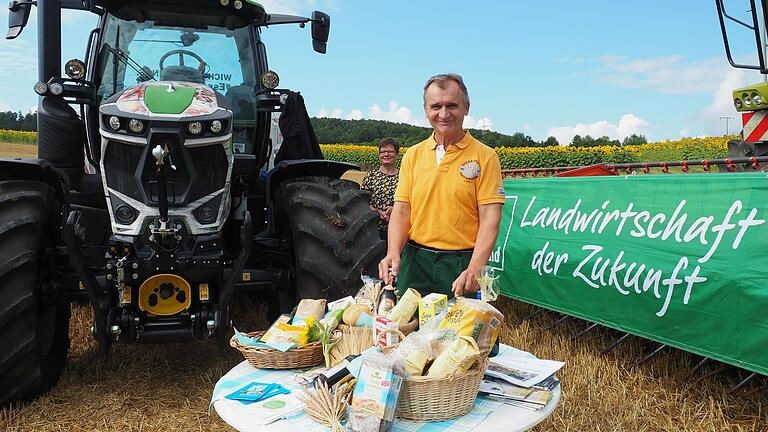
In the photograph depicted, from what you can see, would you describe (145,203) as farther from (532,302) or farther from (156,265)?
(532,302)

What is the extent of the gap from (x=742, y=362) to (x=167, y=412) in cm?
311

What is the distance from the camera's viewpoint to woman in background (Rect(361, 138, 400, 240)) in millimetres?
6547

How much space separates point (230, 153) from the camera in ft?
12.6

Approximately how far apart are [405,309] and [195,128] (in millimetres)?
1721

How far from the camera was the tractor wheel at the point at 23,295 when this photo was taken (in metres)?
3.38

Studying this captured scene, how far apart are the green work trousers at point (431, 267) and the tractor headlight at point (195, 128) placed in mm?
1331

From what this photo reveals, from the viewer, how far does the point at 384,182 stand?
6.62m

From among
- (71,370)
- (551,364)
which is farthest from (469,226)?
(71,370)

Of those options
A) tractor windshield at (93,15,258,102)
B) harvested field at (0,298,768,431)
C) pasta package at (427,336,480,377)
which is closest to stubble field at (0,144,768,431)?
harvested field at (0,298,768,431)

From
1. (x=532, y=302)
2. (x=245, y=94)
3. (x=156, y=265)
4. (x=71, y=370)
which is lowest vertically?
(x=71, y=370)

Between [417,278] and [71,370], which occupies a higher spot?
[417,278]

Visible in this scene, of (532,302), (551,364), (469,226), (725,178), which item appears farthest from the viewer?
(532,302)

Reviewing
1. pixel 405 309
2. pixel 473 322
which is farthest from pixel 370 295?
pixel 473 322

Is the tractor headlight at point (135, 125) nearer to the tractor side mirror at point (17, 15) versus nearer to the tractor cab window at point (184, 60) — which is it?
the tractor cab window at point (184, 60)
